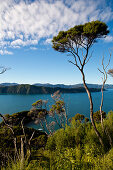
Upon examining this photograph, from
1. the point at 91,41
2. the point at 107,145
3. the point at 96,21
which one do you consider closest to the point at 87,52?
the point at 91,41

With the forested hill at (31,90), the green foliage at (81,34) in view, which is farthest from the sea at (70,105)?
the forested hill at (31,90)

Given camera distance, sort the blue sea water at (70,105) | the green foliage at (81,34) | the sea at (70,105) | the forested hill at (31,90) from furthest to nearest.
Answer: the forested hill at (31,90), the blue sea water at (70,105), the sea at (70,105), the green foliage at (81,34)

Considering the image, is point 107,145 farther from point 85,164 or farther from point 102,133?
point 85,164

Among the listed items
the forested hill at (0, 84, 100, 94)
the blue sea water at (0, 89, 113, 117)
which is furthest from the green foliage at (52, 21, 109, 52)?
the forested hill at (0, 84, 100, 94)

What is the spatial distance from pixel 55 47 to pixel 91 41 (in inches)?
122

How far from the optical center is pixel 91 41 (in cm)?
803

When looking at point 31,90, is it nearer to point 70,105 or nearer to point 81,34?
point 70,105

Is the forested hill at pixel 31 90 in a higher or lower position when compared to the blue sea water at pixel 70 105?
higher

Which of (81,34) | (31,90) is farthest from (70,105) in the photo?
(31,90)

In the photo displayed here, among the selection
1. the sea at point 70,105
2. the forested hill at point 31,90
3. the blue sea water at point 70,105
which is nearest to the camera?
the sea at point 70,105

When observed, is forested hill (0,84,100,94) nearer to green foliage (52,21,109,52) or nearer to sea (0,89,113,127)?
sea (0,89,113,127)

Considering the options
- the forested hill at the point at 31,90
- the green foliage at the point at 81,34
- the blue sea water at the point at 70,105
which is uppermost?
the green foliage at the point at 81,34

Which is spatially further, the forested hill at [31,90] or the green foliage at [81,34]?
the forested hill at [31,90]

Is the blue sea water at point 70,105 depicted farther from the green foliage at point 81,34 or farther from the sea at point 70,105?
the green foliage at point 81,34
